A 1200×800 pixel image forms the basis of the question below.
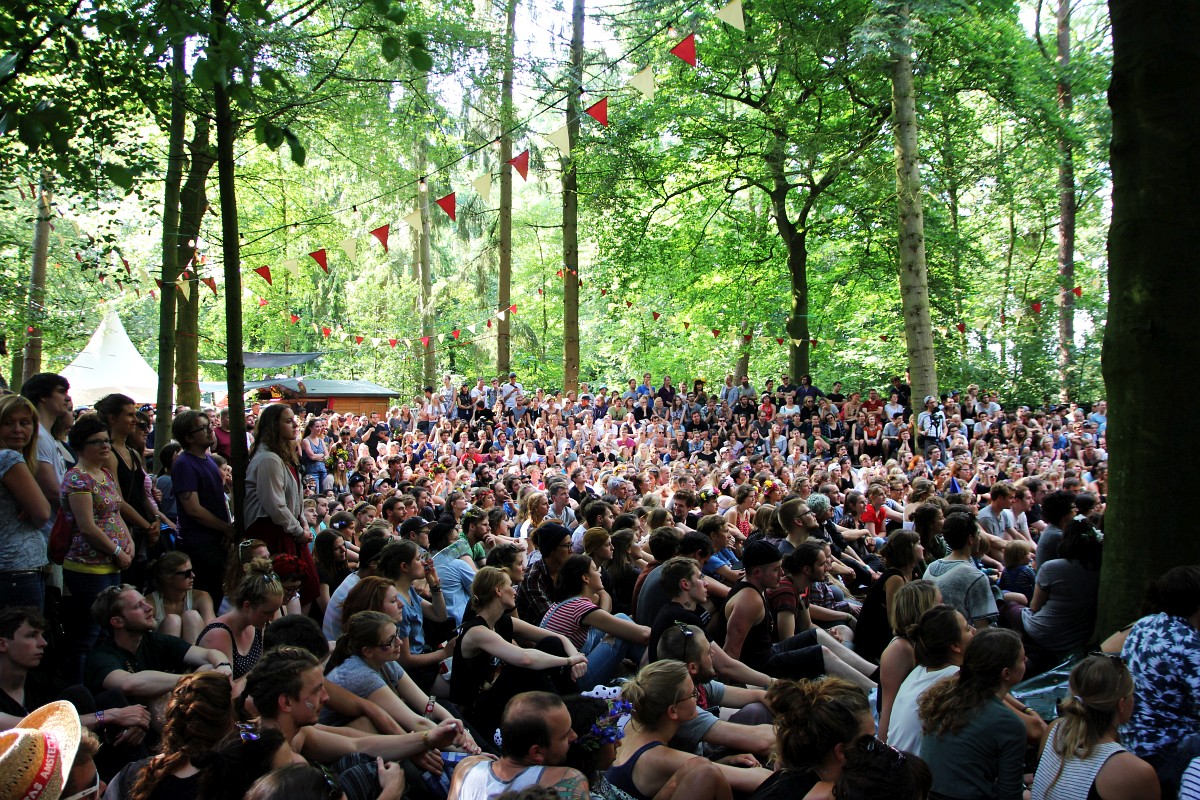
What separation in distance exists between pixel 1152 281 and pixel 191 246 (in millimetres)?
8943

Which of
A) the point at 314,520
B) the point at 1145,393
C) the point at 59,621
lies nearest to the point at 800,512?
the point at 1145,393

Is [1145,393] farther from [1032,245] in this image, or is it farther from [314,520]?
[1032,245]

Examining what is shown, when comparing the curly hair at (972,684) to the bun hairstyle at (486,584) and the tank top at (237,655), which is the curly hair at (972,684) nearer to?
the bun hairstyle at (486,584)

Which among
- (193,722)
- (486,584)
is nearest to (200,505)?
(486,584)

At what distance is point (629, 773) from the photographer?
3686 mm

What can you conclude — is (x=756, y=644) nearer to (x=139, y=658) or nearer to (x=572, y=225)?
(x=139, y=658)

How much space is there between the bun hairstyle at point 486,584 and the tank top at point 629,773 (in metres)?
1.53

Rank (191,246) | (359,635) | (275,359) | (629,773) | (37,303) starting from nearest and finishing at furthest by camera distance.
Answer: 1. (629,773)
2. (359,635)
3. (191,246)
4. (37,303)
5. (275,359)

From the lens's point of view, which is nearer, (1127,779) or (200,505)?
(1127,779)

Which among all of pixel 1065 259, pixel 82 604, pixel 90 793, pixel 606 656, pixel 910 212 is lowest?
pixel 606 656

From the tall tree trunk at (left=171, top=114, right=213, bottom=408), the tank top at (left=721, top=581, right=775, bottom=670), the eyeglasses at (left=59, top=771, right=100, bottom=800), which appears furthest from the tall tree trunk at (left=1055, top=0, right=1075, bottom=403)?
the eyeglasses at (left=59, top=771, right=100, bottom=800)

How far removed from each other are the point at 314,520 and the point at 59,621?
3887mm

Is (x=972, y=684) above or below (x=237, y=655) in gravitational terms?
above

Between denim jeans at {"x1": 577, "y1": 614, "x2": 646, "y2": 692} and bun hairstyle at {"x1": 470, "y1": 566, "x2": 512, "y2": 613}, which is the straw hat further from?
denim jeans at {"x1": 577, "y1": 614, "x2": 646, "y2": 692}
